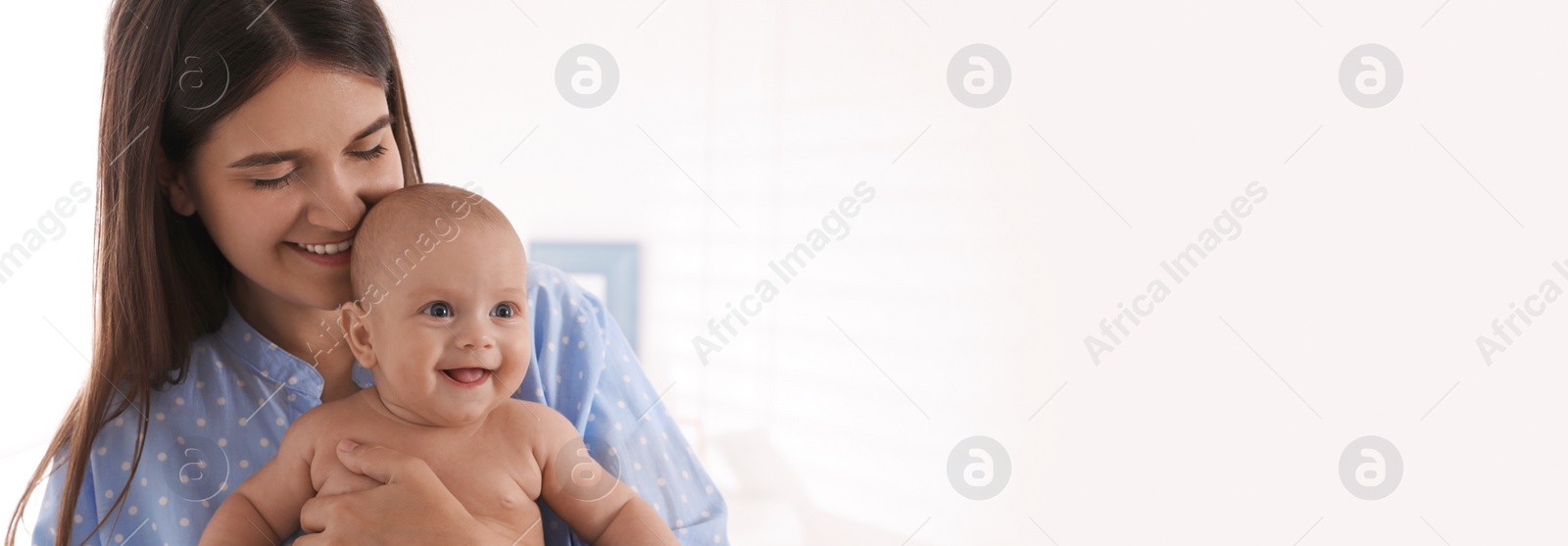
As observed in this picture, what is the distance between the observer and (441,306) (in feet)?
3.29

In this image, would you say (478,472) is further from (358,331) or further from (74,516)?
(74,516)

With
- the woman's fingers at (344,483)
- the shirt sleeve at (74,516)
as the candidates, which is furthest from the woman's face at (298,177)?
the shirt sleeve at (74,516)

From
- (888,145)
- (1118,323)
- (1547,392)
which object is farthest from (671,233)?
(1547,392)

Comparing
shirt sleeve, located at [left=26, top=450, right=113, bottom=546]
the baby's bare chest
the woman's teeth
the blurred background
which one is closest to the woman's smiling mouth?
the woman's teeth

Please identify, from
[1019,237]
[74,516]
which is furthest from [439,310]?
[1019,237]

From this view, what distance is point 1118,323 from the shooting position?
247 centimetres

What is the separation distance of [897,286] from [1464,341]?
1.46 metres

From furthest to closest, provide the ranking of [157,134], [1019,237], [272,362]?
[1019,237]
[272,362]
[157,134]

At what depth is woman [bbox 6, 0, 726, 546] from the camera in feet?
3.34

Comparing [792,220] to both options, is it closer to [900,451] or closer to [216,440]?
[900,451]

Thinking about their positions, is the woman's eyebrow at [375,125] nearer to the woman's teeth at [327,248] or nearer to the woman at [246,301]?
the woman at [246,301]

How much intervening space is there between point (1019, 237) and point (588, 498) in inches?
74.5

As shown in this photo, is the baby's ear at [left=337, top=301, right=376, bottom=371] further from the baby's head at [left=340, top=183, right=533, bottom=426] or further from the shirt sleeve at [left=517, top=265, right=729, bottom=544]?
the shirt sleeve at [left=517, top=265, right=729, bottom=544]

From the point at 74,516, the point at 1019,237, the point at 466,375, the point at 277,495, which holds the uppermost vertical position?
the point at 1019,237
